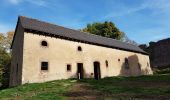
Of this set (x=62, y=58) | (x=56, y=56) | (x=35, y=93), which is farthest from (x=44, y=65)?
(x=35, y=93)

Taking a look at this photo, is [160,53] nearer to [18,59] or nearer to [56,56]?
[56,56]

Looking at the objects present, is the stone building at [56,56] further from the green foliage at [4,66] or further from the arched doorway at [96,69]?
the green foliage at [4,66]

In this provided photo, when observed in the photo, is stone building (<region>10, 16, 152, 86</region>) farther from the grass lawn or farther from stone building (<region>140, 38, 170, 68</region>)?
stone building (<region>140, 38, 170, 68</region>)

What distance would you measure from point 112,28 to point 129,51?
22264mm

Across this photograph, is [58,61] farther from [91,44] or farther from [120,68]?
[120,68]

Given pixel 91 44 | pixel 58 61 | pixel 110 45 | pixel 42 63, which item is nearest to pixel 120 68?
pixel 110 45

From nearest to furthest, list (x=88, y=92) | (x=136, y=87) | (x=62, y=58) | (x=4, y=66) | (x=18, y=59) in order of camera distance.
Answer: (x=88, y=92) → (x=136, y=87) → (x=18, y=59) → (x=62, y=58) → (x=4, y=66)

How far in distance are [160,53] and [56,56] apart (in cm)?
3410

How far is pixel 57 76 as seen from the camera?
24062 mm

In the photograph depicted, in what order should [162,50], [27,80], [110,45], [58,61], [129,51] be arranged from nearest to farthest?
[27,80] → [58,61] → [110,45] → [129,51] → [162,50]

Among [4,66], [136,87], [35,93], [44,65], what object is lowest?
[35,93]

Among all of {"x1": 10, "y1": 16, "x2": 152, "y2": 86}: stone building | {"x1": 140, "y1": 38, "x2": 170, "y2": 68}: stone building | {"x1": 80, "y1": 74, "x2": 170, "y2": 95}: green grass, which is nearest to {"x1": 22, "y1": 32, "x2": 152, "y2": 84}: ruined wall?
{"x1": 10, "y1": 16, "x2": 152, "y2": 86}: stone building

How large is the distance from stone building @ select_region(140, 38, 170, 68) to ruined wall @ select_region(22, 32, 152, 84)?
19.3 meters

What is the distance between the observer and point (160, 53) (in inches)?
1993
